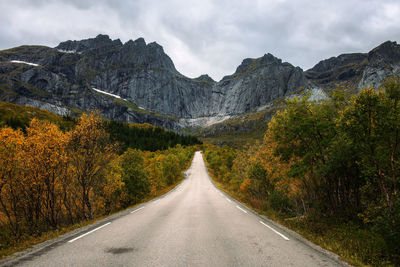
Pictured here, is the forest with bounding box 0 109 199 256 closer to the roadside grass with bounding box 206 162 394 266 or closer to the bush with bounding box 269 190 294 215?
the bush with bounding box 269 190 294 215

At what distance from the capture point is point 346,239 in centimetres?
771

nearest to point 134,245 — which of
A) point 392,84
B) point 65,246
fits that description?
point 65,246

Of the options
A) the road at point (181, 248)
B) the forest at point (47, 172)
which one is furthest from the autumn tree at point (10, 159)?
the road at point (181, 248)

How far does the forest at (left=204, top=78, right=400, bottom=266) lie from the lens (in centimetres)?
673

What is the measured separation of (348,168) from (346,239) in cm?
332

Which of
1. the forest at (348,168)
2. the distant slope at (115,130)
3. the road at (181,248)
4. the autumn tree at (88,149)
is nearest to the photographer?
the road at (181,248)

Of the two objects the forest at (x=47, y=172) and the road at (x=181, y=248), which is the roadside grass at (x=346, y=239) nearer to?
the road at (x=181, y=248)

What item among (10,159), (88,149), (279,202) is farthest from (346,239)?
(10,159)

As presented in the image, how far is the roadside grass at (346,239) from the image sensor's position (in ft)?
19.8

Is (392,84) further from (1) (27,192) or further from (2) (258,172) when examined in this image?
(1) (27,192)

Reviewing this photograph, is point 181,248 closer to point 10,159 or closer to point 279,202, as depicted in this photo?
point 279,202

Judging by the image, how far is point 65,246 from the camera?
677 centimetres

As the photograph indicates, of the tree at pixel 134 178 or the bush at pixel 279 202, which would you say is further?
the tree at pixel 134 178

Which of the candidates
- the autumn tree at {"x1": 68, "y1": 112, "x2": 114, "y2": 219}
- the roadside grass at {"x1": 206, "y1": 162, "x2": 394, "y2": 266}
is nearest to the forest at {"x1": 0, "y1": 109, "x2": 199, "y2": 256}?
the autumn tree at {"x1": 68, "y1": 112, "x2": 114, "y2": 219}
